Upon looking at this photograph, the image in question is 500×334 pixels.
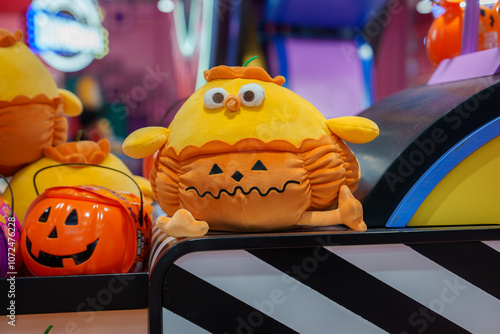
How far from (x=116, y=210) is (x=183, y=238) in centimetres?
21

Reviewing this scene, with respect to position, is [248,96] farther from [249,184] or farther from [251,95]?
[249,184]

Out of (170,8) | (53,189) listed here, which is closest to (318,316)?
(53,189)

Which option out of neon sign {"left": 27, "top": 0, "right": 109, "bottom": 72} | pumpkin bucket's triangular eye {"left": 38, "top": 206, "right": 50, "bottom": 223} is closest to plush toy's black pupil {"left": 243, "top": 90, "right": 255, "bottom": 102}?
pumpkin bucket's triangular eye {"left": 38, "top": 206, "right": 50, "bottom": 223}

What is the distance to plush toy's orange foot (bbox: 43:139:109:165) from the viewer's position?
1257mm

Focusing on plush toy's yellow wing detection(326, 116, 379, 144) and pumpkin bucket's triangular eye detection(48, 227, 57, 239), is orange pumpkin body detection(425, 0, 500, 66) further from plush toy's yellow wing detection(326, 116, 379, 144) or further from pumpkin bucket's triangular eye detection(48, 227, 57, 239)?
pumpkin bucket's triangular eye detection(48, 227, 57, 239)

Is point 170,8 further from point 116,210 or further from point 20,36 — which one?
point 116,210

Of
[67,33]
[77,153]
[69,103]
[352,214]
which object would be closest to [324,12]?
[67,33]

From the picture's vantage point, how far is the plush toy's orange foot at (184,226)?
845mm

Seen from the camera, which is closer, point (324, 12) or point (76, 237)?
point (76, 237)

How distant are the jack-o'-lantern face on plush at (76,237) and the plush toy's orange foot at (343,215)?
0.39 m

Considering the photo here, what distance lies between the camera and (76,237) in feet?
2.99

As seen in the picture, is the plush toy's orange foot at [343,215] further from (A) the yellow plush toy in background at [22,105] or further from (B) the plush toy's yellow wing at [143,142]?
(A) the yellow plush toy in background at [22,105]

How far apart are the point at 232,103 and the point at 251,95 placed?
43 mm

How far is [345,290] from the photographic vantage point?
85 centimetres
